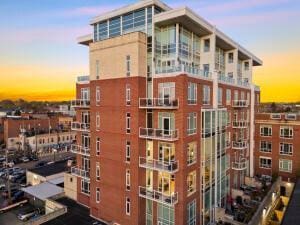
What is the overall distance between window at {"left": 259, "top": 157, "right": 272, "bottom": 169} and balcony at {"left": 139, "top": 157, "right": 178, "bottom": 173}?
78.4 ft

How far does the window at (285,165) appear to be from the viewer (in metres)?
35.8

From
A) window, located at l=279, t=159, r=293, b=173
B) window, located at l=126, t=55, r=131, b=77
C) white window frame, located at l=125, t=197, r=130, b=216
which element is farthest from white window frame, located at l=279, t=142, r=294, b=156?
window, located at l=126, t=55, r=131, b=77

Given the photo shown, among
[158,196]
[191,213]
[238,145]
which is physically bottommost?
[191,213]

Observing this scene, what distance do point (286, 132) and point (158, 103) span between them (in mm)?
24655

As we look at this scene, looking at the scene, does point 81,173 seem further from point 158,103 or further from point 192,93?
point 192,93

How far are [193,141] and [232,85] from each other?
38.3 ft

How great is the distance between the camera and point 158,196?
67.7 ft

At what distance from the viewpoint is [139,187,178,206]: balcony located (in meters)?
19.8

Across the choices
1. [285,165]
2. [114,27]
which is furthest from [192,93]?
[285,165]

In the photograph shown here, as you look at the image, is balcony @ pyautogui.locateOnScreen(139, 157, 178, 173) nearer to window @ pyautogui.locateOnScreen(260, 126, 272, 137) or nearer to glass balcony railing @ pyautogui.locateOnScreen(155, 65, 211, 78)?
glass balcony railing @ pyautogui.locateOnScreen(155, 65, 211, 78)

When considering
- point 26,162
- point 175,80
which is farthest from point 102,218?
point 26,162

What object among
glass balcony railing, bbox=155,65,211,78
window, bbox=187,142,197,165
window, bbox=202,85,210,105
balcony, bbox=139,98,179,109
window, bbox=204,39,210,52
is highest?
window, bbox=204,39,210,52

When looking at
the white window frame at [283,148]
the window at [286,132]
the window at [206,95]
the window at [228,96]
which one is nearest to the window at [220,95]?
the window at [228,96]

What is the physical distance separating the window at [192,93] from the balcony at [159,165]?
206 inches
